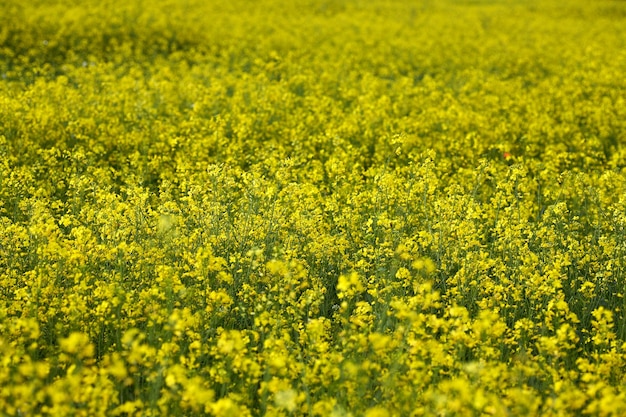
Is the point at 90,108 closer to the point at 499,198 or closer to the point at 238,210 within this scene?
the point at 238,210

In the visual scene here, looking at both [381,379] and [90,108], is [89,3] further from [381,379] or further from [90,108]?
[381,379]

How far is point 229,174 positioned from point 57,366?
334 cm

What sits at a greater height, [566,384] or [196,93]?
[196,93]

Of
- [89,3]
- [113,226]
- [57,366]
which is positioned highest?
[89,3]

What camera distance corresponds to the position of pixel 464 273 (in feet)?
16.5

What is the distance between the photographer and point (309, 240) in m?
5.64

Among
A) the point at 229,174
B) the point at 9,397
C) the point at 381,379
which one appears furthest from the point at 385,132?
the point at 9,397


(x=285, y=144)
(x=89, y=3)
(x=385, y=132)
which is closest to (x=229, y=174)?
(x=285, y=144)

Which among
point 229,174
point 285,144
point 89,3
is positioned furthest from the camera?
point 89,3

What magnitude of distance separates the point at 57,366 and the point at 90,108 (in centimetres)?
542

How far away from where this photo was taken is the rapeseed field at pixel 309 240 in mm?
3746

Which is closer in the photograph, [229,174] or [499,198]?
[499,198]

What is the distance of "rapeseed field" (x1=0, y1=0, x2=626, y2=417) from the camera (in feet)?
12.3

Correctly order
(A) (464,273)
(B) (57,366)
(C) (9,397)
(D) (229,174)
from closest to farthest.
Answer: (C) (9,397), (B) (57,366), (A) (464,273), (D) (229,174)
